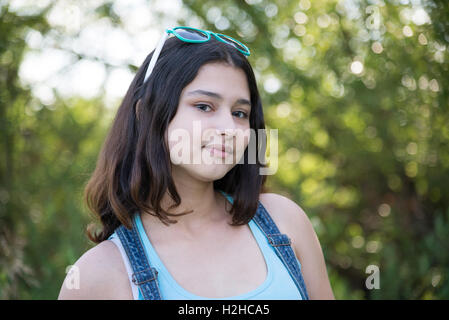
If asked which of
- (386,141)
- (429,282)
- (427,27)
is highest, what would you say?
(427,27)

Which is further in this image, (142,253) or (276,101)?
(276,101)

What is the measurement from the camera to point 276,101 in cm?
332

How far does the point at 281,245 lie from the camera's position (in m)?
1.78

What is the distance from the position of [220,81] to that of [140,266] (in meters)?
0.70

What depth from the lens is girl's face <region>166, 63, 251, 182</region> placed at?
1694 millimetres

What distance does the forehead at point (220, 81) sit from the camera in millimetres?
1727

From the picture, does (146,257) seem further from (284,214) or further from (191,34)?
(191,34)

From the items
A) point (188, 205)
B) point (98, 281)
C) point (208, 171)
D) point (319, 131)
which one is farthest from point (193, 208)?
point (319, 131)

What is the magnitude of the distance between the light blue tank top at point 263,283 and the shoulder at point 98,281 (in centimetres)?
9

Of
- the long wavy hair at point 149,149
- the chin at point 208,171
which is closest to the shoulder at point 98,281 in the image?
the long wavy hair at point 149,149

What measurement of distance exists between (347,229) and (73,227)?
206 cm

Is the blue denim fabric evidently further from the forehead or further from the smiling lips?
the forehead
